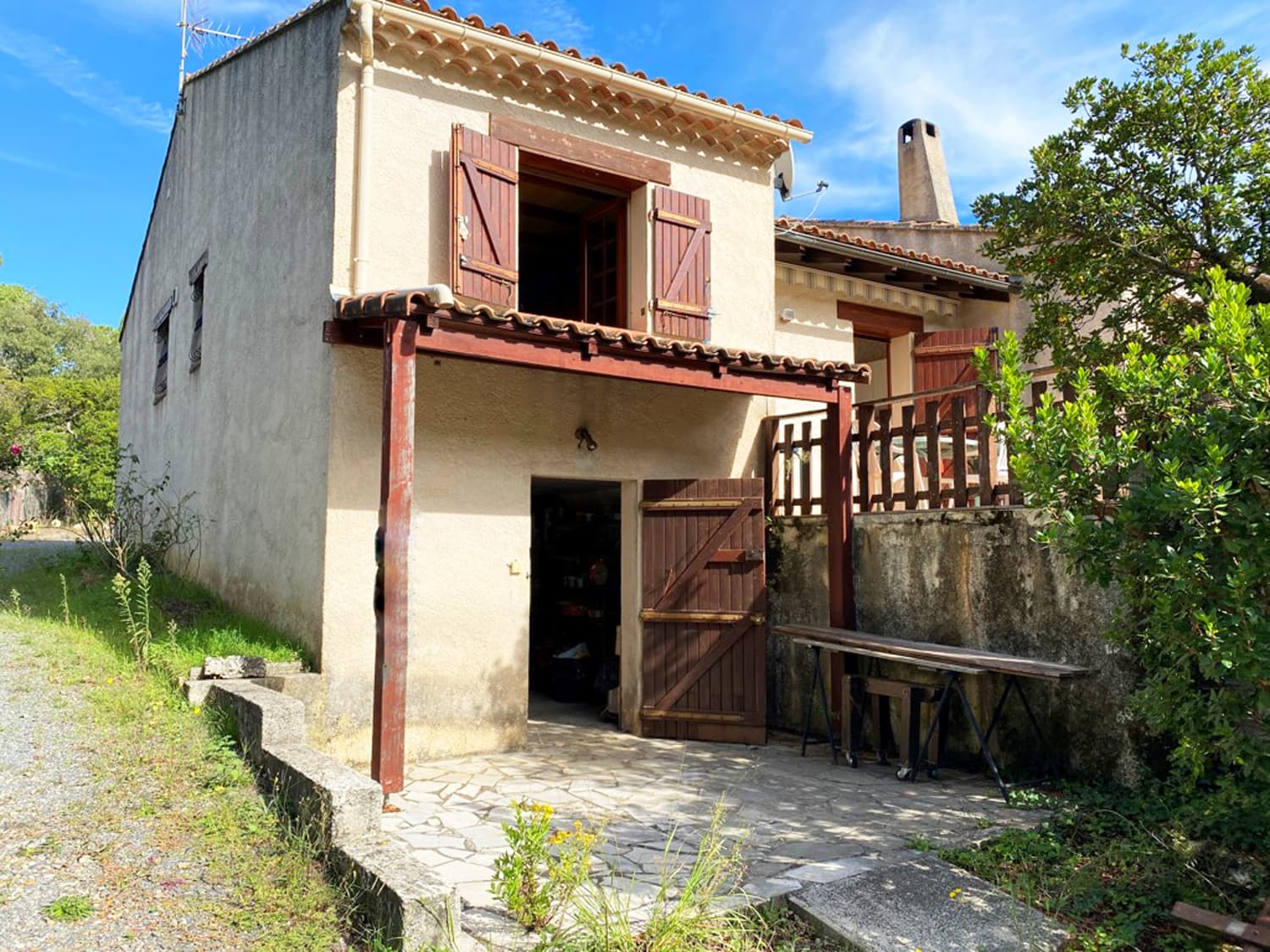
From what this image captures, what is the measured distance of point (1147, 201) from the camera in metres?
5.48

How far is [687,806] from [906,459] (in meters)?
3.57

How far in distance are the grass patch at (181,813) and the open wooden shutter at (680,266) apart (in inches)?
166

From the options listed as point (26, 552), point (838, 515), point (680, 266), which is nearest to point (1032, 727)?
point (838, 515)

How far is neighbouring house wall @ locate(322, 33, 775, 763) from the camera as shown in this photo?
6.48m

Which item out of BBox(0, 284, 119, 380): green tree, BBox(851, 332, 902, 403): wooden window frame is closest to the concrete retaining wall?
BBox(851, 332, 902, 403): wooden window frame

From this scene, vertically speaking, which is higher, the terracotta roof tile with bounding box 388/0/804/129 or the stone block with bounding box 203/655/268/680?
the terracotta roof tile with bounding box 388/0/804/129

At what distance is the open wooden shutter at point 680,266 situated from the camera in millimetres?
8043

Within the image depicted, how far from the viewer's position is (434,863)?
4.43 m

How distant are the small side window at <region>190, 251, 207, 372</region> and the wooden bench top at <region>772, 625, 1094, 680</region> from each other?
712 centimetres

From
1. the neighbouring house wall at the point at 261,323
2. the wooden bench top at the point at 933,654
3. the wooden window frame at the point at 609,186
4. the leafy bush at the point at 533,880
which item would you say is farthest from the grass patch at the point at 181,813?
the wooden window frame at the point at 609,186

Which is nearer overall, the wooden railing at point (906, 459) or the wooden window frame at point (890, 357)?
the wooden railing at point (906, 459)

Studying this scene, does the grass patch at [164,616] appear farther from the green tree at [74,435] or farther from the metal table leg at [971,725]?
the metal table leg at [971,725]

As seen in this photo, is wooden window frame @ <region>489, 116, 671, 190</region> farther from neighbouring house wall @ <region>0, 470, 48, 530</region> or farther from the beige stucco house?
neighbouring house wall @ <region>0, 470, 48, 530</region>

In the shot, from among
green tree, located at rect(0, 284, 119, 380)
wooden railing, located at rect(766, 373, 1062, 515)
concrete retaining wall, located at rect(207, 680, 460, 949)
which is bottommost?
concrete retaining wall, located at rect(207, 680, 460, 949)
